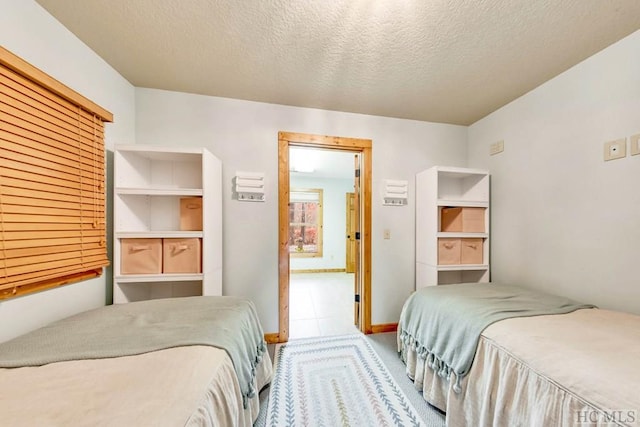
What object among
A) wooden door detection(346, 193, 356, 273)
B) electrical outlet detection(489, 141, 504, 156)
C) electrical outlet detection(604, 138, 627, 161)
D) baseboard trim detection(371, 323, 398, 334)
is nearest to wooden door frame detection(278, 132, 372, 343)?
baseboard trim detection(371, 323, 398, 334)

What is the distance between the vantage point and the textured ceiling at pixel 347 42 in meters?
1.27

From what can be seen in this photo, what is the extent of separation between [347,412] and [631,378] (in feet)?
4.29

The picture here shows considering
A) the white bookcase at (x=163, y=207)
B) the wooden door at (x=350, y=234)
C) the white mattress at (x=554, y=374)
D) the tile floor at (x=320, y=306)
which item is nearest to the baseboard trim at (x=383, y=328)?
the tile floor at (x=320, y=306)

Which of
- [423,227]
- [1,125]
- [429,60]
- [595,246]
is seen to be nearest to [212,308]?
[1,125]

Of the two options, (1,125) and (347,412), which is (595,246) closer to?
(347,412)

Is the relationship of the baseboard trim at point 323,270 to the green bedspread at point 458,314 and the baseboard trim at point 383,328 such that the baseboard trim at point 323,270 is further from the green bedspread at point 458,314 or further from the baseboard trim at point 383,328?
the green bedspread at point 458,314

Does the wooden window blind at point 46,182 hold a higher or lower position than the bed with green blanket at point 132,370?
higher

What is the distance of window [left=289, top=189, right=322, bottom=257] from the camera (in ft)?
19.4

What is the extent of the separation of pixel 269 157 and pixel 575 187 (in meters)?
2.50

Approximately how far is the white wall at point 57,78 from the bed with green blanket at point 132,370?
0.12m

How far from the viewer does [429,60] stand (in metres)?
1.66

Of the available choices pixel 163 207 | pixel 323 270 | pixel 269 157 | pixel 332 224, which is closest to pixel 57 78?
pixel 163 207

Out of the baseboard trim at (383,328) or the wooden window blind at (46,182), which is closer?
the wooden window blind at (46,182)

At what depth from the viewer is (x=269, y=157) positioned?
2293 mm
